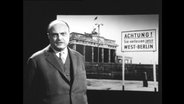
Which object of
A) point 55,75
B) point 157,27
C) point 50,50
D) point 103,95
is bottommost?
point 103,95

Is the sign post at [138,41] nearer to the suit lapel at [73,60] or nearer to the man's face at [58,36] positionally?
the suit lapel at [73,60]

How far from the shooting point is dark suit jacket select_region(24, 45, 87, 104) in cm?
427

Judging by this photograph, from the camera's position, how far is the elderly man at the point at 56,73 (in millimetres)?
4270

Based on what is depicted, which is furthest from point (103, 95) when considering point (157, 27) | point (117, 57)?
point (157, 27)

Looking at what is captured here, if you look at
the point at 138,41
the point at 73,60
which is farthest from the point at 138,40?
the point at 73,60

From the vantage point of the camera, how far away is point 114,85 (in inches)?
174

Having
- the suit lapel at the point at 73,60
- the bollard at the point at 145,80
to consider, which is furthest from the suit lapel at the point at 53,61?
the bollard at the point at 145,80

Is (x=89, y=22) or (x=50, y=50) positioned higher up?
(x=89, y=22)
